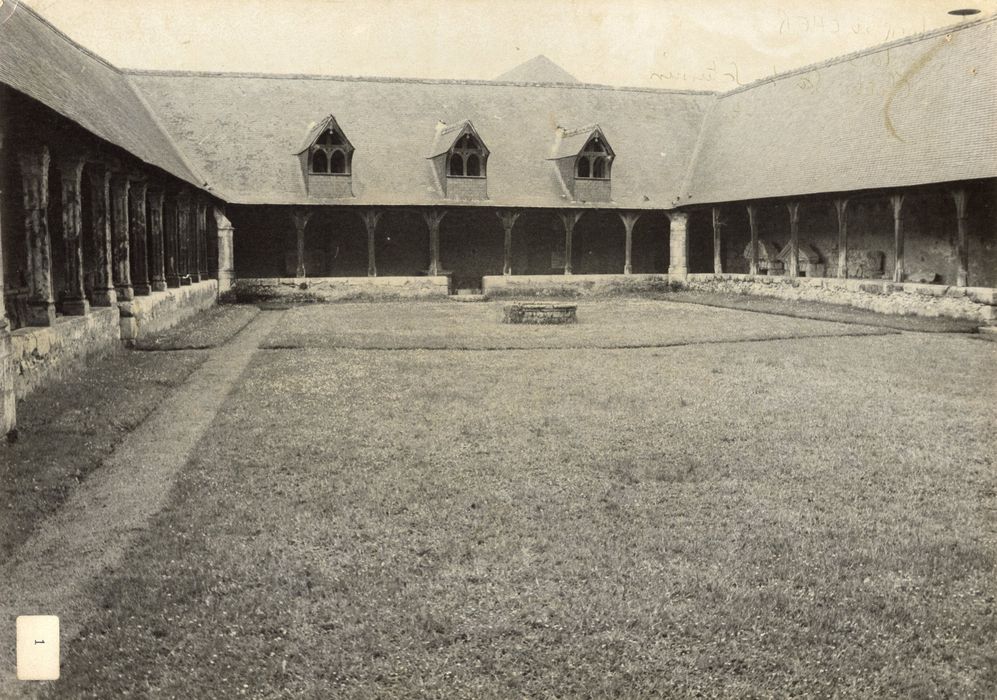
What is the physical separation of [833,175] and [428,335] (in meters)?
13.4

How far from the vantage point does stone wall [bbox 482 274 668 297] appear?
26250 millimetres

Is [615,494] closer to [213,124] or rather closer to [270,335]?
[270,335]

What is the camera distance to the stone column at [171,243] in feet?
59.9

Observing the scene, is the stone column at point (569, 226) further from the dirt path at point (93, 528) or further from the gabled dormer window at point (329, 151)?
the dirt path at point (93, 528)

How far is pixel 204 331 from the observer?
1581cm

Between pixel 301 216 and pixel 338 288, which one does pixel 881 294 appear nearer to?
pixel 338 288

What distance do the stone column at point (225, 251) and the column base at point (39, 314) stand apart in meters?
14.7

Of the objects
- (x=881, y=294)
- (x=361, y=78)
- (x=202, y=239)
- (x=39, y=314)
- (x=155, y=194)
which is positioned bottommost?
(x=881, y=294)

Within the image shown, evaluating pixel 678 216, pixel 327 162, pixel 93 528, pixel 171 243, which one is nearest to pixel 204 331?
pixel 171 243

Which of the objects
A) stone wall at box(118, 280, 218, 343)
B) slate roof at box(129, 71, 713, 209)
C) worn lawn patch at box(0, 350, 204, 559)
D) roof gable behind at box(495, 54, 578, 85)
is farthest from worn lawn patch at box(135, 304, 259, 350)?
roof gable behind at box(495, 54, 578, 85)

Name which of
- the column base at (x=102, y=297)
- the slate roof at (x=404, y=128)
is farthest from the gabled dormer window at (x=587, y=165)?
the column base at (x=102, y=297)

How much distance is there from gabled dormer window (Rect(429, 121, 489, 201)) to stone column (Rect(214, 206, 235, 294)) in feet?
23.1

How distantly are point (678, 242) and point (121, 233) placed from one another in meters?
19.6

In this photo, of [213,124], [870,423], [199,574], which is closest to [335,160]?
[213,124]
